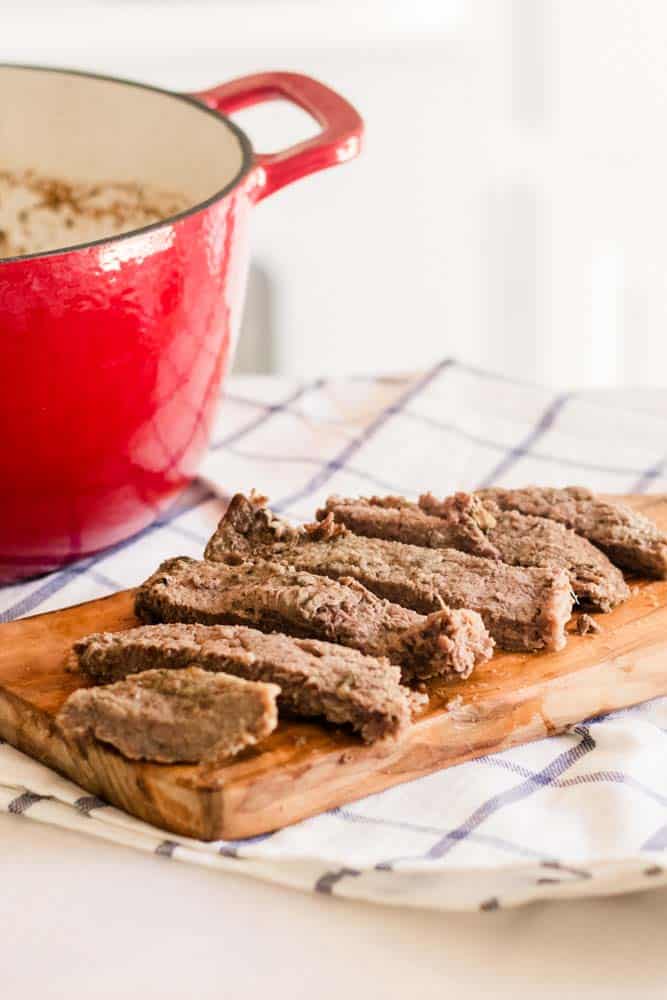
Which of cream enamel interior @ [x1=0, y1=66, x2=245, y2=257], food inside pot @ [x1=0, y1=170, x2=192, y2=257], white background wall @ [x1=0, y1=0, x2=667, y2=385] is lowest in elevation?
white background wall @ [x1=0, y1=0, x2=667, y2=385]

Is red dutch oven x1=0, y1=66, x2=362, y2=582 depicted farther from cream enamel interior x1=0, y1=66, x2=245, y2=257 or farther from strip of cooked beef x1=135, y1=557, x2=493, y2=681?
strip of cooked beef x1=135, y1=557, x2=493, y2=681

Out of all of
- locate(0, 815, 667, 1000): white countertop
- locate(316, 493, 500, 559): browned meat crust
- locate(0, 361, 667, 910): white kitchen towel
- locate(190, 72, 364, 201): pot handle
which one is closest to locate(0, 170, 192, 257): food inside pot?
locate(190, 72, 364, 201): pot handle

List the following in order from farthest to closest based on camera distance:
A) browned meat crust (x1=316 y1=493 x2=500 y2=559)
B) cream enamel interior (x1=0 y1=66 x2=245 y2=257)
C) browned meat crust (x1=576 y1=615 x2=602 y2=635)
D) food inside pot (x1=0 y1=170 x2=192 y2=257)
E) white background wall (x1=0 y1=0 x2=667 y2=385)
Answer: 1. white background wall (x1=0 y1=0 x2=667 y2=385)
2. food inside pot (x1=0 y1=170 x2=192 y2=257)
3. cream enamel interior (x1=0 y1=66 x2=245 y2=257)
4. browned meat crust (x1=316 y1=493 x2=500 y2=559)
5. browned meat crust (x1=576 y1=615 x2=602 y2=635)

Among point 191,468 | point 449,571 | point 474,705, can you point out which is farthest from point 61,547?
point 474,705

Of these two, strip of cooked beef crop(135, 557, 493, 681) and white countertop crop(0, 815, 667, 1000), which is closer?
white countertop crop(0, 815, 667, 1000)

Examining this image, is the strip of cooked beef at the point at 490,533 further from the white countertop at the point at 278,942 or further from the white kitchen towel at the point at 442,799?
the white countertop at the point at 278,942

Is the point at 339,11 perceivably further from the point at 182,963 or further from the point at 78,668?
the point at 182,963
